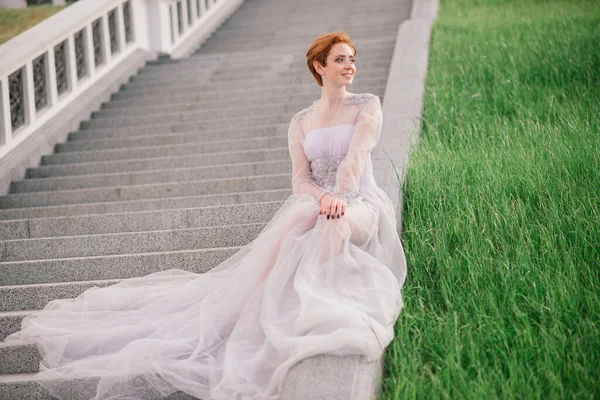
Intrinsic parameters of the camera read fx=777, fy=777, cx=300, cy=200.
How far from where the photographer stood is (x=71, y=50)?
34.4 feet

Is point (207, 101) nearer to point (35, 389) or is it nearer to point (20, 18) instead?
point (20, 18)

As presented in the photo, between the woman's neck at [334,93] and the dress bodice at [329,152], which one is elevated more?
the woman's neck at [334,93]

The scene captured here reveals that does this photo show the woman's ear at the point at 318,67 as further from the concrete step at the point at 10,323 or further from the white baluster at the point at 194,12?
the white baluster at the point at 194,12

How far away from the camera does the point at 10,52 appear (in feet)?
28.0

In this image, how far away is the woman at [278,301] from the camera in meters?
3.73

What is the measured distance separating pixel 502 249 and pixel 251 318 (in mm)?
1594

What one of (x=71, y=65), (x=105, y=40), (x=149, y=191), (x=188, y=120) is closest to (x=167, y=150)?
(x=188, y=120)

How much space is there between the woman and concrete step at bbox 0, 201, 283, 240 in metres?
1.21

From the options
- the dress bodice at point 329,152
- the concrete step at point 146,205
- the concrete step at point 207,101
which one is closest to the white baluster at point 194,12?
the concrete step at point 207,101

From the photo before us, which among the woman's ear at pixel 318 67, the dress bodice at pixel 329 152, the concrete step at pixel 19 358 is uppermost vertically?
the woman's ear at pixel 318 67

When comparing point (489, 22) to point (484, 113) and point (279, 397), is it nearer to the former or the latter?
point (484, 113)

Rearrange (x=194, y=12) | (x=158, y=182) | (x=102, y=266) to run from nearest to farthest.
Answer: (x=102, y=266), (x=158, y=182), (x=194, y=12)

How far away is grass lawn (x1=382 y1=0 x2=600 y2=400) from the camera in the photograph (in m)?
3.54

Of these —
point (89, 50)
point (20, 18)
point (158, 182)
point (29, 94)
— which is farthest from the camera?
point (89, 50)
